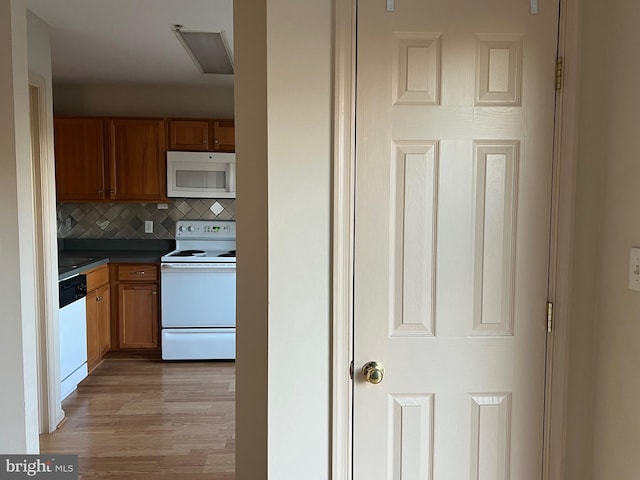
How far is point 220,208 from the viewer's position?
185 inches

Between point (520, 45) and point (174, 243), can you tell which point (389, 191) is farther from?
point (174, 243)

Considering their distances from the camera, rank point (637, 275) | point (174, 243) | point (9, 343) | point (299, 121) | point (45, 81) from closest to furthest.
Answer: point (637, 275) < point (299, 121) < point (9, 343) < point (45, 81) < point (174, 243)

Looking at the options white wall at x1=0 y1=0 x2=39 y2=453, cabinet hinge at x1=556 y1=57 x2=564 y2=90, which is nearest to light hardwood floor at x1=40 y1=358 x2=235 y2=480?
white wall at x1=0 y1=0 x2=39 y2=453

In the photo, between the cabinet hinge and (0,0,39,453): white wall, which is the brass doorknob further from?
(0,0,39,453): white wall

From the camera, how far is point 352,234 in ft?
4.44

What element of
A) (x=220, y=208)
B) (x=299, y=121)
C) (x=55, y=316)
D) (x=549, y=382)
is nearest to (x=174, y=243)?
(x=220, y=208)

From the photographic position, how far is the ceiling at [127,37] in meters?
2.61

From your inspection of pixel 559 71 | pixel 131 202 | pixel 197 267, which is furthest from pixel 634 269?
pixel 131 202

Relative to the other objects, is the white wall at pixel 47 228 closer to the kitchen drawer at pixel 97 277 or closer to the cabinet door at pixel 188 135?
the kitchen drawer at pixel 97 277

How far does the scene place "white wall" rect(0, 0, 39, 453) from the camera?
2.11 meters

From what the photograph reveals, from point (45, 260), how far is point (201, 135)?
1.98 m

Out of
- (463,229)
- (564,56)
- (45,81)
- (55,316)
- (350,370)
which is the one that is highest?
(45,81)

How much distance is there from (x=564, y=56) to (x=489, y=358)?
946mm

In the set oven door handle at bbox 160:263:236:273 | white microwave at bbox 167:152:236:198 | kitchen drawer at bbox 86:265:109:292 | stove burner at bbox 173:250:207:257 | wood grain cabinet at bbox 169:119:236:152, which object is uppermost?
wood grain cabinet at bbox 169:119:236:152
